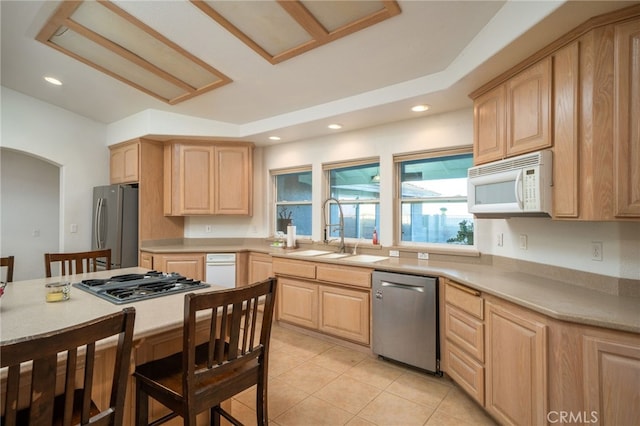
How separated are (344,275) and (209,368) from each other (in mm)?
1900

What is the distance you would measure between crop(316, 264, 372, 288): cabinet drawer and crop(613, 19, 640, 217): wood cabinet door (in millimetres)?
1812

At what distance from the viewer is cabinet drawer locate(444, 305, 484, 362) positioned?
6.61 ft

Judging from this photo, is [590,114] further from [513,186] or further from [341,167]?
[341,167]

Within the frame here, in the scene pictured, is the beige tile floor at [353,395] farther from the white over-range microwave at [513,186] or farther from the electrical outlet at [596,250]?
the white over-range microwave at [513,186]

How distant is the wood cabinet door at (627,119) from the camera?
1486 millimetres

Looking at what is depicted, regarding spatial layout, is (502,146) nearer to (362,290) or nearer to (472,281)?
(472,281)

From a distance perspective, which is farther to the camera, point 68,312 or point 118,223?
point 118,223

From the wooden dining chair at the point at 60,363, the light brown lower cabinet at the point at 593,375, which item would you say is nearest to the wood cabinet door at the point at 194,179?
the wooden dining chair at the point at 60,363

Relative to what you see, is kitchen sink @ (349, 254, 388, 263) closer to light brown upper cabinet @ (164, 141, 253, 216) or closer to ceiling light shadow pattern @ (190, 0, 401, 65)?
light brown upper cabinet @ (164, 141, 253, 216)

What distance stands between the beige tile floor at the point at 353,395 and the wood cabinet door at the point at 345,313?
7.9 inches

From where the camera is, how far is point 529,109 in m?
1.94

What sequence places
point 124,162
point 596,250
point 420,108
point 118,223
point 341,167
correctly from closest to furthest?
point 596,250
point 420,108
point 341,167
point 118,223
point 124,162

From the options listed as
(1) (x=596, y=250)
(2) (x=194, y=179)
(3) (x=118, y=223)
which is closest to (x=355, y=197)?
(2) (x=194, y=179)

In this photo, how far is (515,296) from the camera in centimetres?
170
